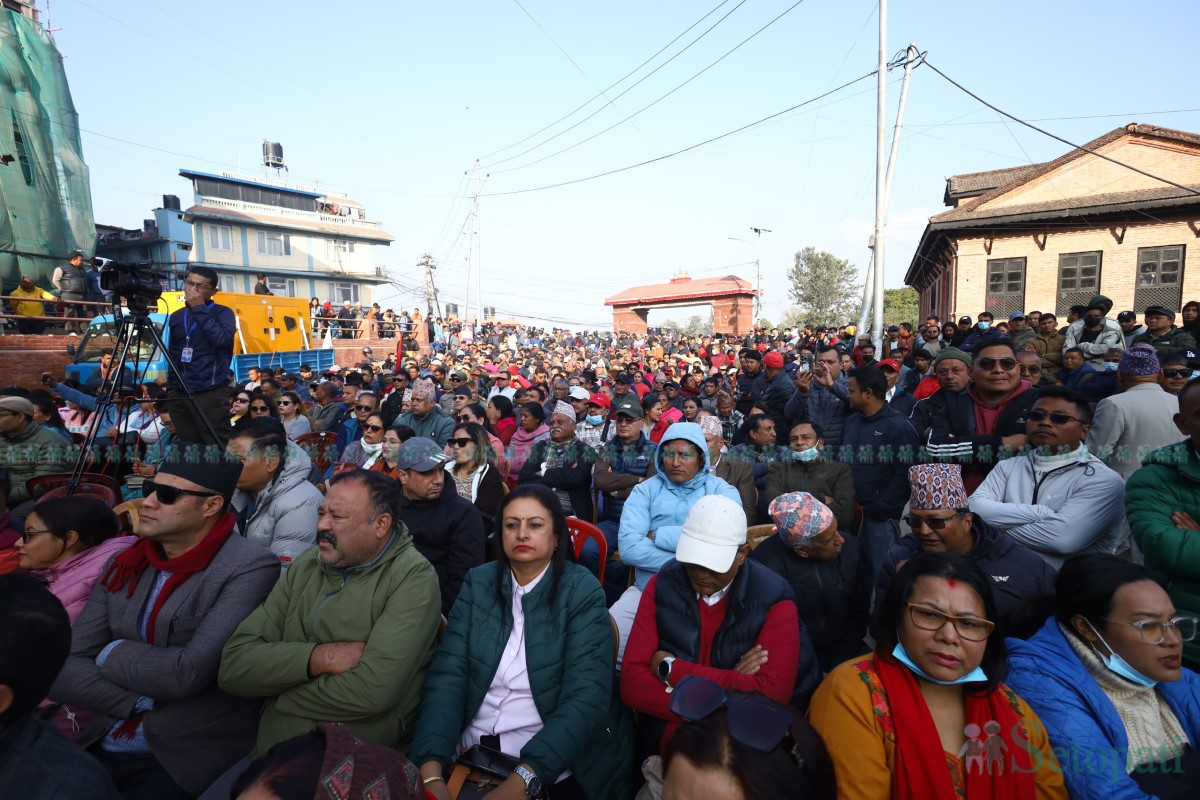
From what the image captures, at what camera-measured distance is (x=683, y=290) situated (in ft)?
115

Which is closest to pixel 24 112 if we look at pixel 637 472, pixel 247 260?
pixel 247 260

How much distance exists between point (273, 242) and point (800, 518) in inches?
1800

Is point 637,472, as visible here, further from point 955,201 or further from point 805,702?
point 955,201

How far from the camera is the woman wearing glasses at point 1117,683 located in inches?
78.3

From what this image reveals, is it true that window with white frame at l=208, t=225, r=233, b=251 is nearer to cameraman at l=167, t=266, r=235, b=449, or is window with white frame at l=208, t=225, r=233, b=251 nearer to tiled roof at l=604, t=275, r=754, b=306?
tiled roof at l=604, t=275, r=754, b=306

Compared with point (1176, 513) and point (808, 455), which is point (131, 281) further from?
point (1176, 513)

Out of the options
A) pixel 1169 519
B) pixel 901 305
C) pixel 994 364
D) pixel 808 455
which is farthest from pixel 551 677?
pixel 901 305

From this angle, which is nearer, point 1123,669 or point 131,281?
point 1123,669

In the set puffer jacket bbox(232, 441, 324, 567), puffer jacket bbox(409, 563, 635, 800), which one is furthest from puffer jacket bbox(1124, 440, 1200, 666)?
puffer jacket bbox(232, 441, 324, 567)

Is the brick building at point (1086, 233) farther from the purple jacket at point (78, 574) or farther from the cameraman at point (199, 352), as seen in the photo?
the purple jacket at point (78, 574)

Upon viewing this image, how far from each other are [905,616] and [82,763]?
8.49 ft

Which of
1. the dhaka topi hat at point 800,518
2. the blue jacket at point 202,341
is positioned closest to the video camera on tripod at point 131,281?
the blue jacket at point 202,341

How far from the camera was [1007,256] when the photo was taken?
1811 centimetres

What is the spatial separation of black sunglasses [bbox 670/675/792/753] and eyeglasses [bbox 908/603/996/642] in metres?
0.77
